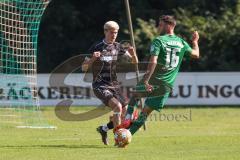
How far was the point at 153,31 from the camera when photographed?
3253cm

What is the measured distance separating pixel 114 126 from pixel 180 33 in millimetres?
18568

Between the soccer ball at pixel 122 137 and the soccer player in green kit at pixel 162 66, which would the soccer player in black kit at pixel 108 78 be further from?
the soccer ball at pixel 122 137

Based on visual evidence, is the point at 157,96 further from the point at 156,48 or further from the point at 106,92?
the point at 106,92

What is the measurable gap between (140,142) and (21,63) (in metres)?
5.84

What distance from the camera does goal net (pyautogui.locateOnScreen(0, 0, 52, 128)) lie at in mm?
18469

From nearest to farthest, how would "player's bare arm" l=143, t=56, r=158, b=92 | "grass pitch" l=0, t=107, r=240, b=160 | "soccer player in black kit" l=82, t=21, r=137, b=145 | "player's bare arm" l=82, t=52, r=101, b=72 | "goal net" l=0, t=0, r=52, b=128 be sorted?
1. "grass pitch" l=0, t=107, r=240, b=160
2. "player's bare arm" l=143, t=56, r=158, b=92
3. "player's bare arm" l=82, t=52, r=101, b=72
4. "soccer player in black kit" l=82, t=21, r=137, b=145
5. "goal net" l=0, t=0, r=52, b=128

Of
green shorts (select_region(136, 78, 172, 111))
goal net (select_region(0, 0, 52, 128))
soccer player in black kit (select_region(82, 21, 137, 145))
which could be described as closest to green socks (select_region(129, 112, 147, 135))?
green shorts (select_region(136, 78, 172, 111))

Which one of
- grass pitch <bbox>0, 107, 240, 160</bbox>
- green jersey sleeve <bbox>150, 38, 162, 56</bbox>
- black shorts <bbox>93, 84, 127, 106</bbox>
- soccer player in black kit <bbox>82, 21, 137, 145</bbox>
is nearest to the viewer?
grass pitch <bbox>0, 107, 240, 160</bbox>

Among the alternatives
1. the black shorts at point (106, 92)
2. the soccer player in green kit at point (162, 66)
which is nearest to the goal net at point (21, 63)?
the black shorts at point (106, 92)

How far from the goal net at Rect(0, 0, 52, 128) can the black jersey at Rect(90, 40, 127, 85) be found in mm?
4274

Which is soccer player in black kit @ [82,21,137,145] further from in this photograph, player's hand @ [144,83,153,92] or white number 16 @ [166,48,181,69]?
white number 16 @ [166,48,181,69]

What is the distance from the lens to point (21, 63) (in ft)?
61.9

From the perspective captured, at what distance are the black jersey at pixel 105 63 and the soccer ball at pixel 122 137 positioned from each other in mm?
1186

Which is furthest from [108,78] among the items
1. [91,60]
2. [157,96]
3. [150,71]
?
[150,71]
